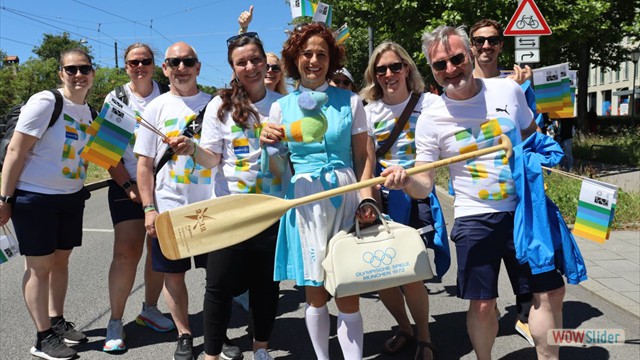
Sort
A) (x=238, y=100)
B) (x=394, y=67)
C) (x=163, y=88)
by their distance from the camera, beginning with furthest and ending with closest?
(x=163, y=88)
(x=394, y=67)
(x=238, y=100)

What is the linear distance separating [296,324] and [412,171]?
2181mm

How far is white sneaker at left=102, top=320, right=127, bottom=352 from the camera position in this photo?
381 cm

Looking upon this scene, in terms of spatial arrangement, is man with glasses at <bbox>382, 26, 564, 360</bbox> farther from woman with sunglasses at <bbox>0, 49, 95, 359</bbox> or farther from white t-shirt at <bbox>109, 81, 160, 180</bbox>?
woman with sunglasses at <bbox>0, 49, 95, 359</bbox>

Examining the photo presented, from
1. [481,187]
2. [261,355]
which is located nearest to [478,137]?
[481,187]

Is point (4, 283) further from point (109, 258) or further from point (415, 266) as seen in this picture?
point (415, 266)

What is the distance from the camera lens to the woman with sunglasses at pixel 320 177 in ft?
9.33

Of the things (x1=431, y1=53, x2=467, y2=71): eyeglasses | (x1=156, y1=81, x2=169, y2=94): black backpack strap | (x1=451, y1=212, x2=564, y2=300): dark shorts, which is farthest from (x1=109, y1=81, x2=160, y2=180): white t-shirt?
(x1=451, y1=212, x2=564, y2=300): dark shorts

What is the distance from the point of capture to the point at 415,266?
2.65 metres

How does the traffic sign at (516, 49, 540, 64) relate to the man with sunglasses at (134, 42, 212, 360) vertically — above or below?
above

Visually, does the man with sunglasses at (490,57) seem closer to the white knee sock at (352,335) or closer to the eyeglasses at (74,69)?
the white knee sock at (352,335)

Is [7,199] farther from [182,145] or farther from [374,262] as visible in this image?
[374,262]

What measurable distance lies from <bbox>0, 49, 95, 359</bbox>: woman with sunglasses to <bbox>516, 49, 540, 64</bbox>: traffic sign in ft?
17.3

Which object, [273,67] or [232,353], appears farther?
[273,67]

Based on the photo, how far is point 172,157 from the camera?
3.47 meters
